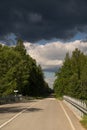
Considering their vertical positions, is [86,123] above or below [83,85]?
below

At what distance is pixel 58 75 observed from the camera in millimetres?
146125

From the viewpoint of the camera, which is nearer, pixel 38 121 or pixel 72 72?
pixel 38 121

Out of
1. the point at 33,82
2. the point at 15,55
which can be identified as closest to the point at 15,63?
the point at 15,55

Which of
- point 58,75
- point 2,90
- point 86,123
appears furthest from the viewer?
point 58,75

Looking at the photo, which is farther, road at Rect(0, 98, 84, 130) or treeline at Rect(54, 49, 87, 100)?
treeline at Rect(54, 49, 87, 100)

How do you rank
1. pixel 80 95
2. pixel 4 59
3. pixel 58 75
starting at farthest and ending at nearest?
pixel 58 75 < pixel 80 95 < pixel 4 59

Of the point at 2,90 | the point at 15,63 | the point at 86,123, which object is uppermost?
the point at 15,63

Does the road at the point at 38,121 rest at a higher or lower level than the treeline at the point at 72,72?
lower

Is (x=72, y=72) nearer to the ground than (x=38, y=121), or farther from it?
farther from it

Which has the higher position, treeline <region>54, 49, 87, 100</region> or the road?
treeline <region>54, 49, 87, 100</region>

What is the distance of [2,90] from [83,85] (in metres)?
33.2

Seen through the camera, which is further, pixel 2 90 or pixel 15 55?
pixel 15 55

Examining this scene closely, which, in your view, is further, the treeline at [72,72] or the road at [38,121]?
the treeline at [72,72]

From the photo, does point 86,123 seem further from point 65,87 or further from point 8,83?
point 65,87
